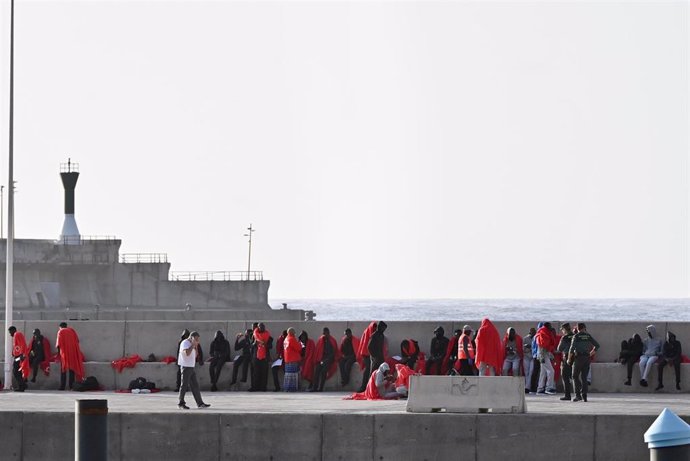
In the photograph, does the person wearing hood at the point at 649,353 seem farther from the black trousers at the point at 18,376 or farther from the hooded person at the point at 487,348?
the black trousers at the point at 18,376

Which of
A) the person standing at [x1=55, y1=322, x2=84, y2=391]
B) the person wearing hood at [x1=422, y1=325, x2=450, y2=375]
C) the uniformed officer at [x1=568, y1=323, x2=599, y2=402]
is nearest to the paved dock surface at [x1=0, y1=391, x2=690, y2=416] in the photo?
the uniformed officer at [x1=568, y1=323, x2=599, y2=402]

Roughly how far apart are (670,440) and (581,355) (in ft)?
50.0

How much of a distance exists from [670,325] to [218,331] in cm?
866

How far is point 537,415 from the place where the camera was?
71.6 feet

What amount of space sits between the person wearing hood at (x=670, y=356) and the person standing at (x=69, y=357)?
11115 mm

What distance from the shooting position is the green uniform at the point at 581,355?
2569 centimetres

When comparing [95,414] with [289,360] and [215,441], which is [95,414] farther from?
[289,360]

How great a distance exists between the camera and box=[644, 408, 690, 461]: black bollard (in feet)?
34.7

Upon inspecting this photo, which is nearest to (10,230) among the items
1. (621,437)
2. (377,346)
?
(377,346)

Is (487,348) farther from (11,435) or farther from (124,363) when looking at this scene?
(11,435)

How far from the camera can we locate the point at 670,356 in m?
28.7

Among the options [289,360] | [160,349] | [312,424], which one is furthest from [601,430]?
[160,349]

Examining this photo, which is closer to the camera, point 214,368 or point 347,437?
point 347,437

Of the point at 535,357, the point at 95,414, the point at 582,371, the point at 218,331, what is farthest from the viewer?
the point at 218,331
